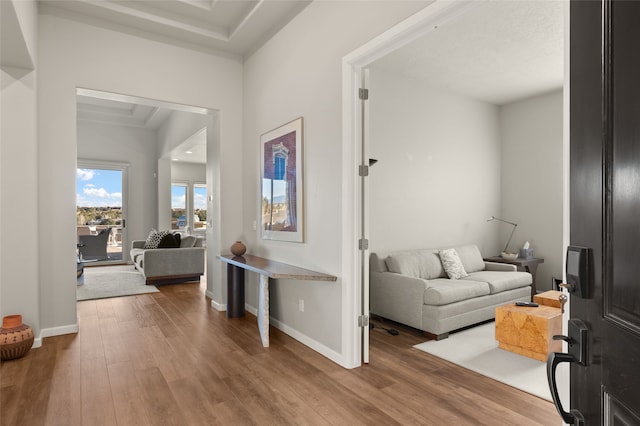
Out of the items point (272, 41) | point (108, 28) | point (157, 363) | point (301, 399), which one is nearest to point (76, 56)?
point (108, 28)

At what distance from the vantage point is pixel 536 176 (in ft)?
19.2

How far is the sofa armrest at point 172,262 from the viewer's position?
20.6ft

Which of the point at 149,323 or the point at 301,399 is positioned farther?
the point at 149,323

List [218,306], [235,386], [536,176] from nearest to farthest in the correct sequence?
[235,386] < [218,306] < [536,176]

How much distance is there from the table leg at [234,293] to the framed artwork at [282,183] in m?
0.58

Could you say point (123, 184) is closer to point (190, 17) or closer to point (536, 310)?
point (190, 17)

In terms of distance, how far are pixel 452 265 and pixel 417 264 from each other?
1.70 ft

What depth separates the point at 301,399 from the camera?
245 cm

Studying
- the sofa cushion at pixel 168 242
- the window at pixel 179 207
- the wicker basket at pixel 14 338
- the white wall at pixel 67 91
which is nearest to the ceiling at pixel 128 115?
the sofa cushion at pixel 168 242

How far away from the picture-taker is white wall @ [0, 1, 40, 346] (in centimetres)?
329

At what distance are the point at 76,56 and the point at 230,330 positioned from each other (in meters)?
3.27

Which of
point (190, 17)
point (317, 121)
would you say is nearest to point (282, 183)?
point (317, 121)

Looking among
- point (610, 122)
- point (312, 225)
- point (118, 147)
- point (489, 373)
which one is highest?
point (118, 147)

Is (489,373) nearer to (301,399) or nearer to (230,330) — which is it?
(301,399)
